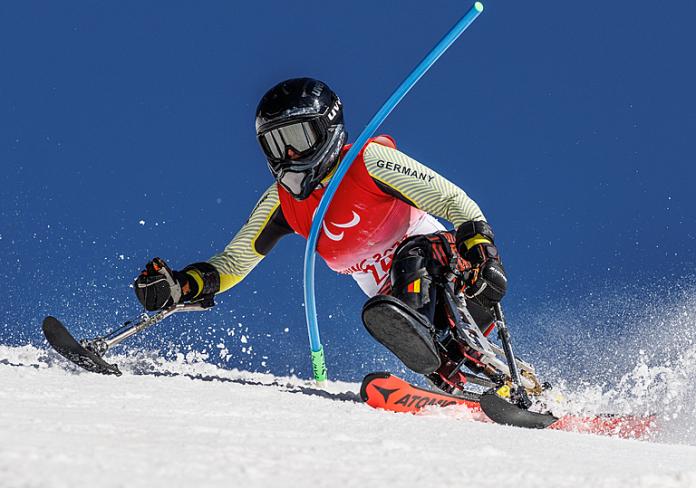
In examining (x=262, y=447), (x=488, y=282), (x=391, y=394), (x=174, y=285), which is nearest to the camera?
(x=262, y=447)

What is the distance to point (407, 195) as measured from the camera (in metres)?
3.63

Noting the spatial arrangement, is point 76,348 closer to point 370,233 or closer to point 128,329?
point 128,329

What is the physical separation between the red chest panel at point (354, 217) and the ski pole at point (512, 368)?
79 cm

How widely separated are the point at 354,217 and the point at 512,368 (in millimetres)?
1097

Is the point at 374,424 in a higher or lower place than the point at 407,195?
lower

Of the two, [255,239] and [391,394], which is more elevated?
[255,239]

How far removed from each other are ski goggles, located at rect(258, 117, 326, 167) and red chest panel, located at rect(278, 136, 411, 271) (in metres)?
0.23

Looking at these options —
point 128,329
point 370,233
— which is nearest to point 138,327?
point 128,329

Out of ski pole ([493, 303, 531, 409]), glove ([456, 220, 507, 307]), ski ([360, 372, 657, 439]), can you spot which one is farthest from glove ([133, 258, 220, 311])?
ski pole ([493, 303, 531, 409])

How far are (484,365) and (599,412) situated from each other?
3.62ft

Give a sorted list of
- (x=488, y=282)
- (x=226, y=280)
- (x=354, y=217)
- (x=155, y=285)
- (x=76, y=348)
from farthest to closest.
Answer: (x=226, y=280), (x=354, y=217), (x=155, y=285), (x=76, y=348), (x=488, y=282)

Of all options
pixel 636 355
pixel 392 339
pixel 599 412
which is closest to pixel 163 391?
pixel 392 339

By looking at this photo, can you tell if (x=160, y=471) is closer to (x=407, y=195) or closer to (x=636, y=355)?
(x=407, y=195)

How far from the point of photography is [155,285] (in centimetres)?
360
